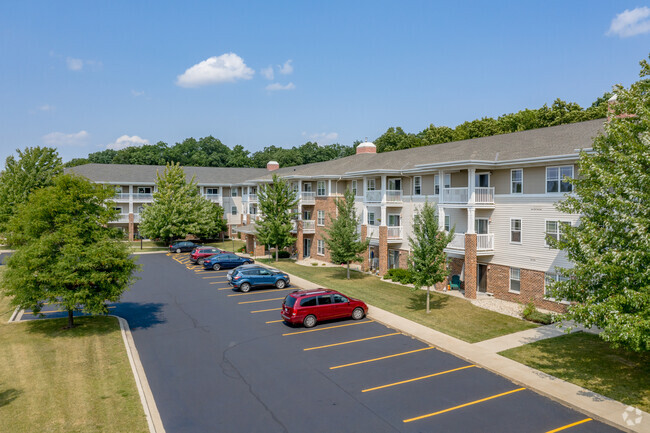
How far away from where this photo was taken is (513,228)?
24.9m

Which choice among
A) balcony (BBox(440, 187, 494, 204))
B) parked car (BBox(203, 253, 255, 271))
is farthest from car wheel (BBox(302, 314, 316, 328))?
parked car (BBox(203, 253, 255, 271))

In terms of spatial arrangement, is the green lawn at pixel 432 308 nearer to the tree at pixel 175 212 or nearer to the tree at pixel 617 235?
the tree at pixel 617 235

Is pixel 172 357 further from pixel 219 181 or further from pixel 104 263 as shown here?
pixel 219 181

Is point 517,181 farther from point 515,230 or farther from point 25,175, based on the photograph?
point 25,175

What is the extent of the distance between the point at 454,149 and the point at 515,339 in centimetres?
1653

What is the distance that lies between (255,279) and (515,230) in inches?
662

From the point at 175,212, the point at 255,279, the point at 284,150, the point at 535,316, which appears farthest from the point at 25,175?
the point at 284,150

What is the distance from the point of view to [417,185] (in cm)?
3153

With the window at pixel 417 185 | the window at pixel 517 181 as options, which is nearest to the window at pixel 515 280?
the window at pixel 517 181

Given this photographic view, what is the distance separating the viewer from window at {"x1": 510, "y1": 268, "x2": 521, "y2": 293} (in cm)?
2473

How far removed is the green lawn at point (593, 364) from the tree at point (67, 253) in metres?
17.7

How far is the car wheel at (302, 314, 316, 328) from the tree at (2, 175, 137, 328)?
A: 8.78 m

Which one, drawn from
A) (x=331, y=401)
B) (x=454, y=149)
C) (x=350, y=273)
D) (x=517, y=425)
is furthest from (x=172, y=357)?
(x=454, y=149)

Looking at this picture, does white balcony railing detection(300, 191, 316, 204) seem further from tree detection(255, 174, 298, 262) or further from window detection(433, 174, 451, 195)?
window detection(433, 174, 451, 195)
